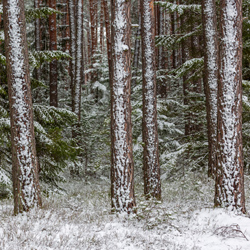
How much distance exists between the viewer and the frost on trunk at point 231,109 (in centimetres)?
620

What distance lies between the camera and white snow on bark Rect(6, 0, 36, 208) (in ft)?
20.0

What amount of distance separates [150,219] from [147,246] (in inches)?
36.2

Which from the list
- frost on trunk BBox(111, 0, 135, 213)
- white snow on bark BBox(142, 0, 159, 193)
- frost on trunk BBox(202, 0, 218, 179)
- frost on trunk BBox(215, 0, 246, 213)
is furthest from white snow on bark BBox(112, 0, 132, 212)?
frost on trunk BBox(202, 0, 218, 179)

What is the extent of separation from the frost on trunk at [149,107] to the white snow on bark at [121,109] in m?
2.45

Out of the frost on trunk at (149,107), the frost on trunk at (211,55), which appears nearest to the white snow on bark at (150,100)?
the frost on trunk at (149,107)

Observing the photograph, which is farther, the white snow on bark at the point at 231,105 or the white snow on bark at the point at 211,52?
the white snow on bark at the point at 211,52

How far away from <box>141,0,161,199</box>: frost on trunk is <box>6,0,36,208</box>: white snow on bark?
3827 millimetres

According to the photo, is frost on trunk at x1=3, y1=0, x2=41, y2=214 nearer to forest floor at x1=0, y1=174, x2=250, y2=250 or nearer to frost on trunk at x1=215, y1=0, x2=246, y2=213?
forest floor at x1=0, y1=174, x2=250, y2=250

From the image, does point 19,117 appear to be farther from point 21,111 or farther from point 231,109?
point 231,109

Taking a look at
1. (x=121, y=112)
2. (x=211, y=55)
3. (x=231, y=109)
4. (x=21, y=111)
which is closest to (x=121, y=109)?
(x=121, y=112)

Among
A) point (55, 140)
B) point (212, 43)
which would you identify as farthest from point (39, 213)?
point (212, 43)

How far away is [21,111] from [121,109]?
2.25 meters

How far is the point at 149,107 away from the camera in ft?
28.6

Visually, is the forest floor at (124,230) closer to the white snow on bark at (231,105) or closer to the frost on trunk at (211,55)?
the white snow on bark at (231,105)
